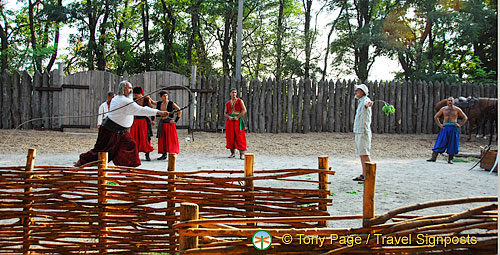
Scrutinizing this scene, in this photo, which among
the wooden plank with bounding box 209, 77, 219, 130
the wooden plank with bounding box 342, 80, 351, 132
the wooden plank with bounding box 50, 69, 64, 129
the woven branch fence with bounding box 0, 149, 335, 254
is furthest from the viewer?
the wooden plank with bounding box 342, 80, 351, 132

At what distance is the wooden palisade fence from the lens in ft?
42.9

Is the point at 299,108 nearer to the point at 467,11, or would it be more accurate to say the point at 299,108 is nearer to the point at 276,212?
the point at 467,11

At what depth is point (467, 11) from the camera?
16703 mm

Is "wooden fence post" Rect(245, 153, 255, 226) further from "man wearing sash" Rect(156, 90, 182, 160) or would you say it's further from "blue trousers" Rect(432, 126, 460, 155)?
"blue trousers" Rect(432, 126, 460, 155)

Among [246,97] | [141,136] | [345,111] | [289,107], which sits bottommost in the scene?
[141,136]

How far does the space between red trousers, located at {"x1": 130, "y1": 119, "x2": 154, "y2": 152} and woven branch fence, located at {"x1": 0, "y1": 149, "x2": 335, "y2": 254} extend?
5.21m

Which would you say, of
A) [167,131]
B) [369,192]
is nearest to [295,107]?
[167,131]

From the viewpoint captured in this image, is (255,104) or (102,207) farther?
(255,104)

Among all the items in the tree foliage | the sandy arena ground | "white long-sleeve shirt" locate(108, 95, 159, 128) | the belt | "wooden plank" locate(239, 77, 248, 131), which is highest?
the tree foliage

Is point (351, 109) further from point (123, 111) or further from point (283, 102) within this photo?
point (123, 111)

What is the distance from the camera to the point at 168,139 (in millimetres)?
8695

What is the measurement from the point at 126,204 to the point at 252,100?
10.8 meters

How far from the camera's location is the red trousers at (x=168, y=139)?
8703 mm

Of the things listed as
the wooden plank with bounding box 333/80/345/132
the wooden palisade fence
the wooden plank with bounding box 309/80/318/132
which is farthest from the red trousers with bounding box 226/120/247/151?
the wooden plank with bounding box 333/80/345/132
